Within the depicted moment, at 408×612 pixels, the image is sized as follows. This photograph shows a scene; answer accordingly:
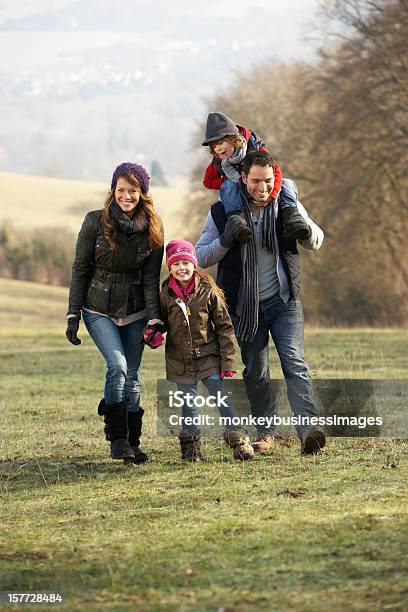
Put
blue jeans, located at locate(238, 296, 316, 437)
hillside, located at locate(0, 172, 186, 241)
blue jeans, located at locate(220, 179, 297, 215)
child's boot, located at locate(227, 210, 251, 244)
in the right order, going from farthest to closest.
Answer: hillside, located at locate(0, 172, 186, 241)
blue jeans, located at locate(238, 296, 316, 437)
blue jeans, located at locate(220, 179, 297, 215)
child's boot, located at locate(227, 210, 251, 244)

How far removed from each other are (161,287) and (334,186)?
88.6ft

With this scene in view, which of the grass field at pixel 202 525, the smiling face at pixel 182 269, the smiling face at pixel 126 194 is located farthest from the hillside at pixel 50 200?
the smiling face at pixel 182 269

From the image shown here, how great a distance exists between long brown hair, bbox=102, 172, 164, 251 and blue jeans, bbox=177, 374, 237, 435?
106cm

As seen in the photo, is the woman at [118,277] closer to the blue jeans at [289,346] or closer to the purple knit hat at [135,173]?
the purple knit hat at [135,173]

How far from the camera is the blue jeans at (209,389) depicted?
8312 millimetres

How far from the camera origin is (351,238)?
3600 centimetres

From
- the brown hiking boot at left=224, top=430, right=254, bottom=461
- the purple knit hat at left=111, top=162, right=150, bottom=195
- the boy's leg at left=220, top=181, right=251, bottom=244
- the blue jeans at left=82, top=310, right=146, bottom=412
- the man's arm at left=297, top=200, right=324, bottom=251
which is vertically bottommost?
the brown hiking boot at left=224, top=430, right=254, bottom=461

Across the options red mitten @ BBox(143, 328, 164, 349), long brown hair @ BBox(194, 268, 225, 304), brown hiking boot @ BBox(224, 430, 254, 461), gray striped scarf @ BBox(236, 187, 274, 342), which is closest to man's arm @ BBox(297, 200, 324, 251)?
gray striped scarf @ BBox(236, 187, 274, 342)

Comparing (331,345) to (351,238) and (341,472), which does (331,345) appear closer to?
(341,472)

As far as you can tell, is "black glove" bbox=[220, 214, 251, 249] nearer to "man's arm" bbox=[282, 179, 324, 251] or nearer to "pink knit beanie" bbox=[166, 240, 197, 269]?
"pink knit beanie" bbox=[166, 240, 197, 269]

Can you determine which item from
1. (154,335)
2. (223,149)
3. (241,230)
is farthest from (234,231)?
(154,335)

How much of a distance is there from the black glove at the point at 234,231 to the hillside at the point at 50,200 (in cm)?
8191

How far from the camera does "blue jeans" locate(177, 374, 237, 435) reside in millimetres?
8312

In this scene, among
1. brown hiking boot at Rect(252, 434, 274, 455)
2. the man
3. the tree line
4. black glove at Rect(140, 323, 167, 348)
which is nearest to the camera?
black glove at Rect(140, 323, 167, 348)
